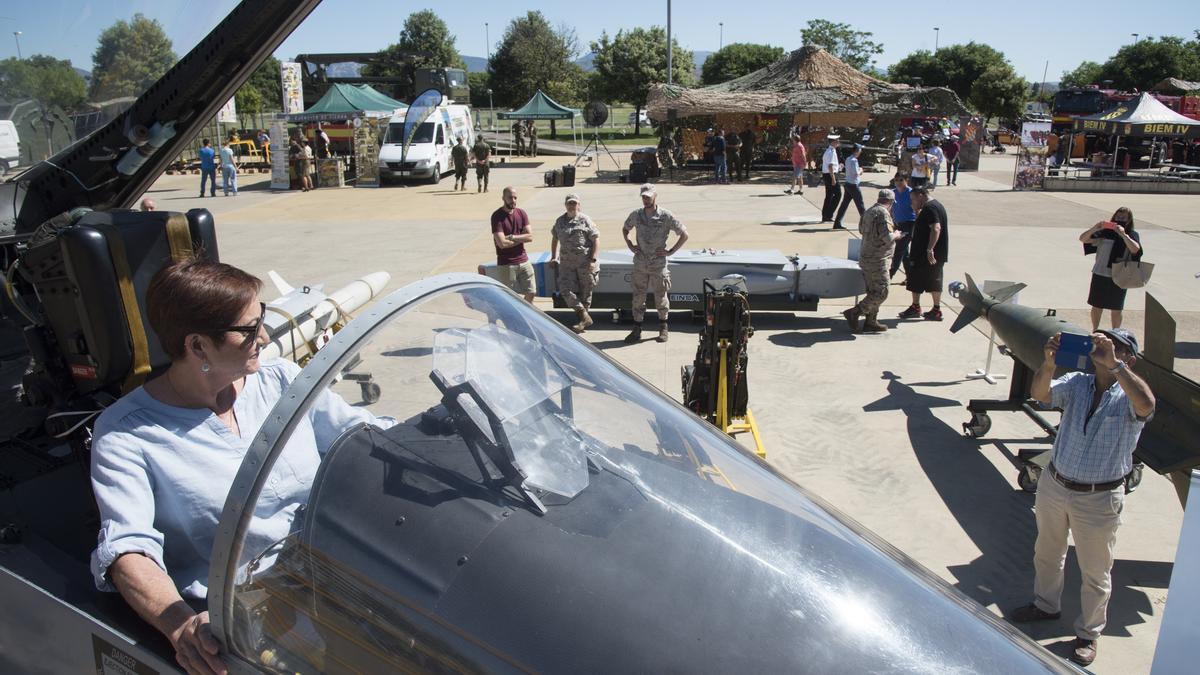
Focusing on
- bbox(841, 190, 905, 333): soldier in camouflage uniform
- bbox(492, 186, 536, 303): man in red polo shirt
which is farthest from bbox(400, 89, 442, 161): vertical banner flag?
bbox(841, 190, 905, 333): soldier in camouflage uniform

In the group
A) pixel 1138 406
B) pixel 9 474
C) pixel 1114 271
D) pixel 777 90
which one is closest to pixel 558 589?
pixel 9 474

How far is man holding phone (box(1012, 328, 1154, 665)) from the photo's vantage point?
3693mm

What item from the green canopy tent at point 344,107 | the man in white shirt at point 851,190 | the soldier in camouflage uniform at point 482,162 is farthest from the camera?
the green canopy tent at point 344,107

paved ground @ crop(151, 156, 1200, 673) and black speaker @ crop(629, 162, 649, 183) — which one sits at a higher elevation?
black speaker @ crop(629, 162, 649, 183)

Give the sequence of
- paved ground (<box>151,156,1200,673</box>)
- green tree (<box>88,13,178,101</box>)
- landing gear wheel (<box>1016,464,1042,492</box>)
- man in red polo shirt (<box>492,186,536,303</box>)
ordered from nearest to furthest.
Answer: green tree (<box>88,13,178,101</box>) < paved ground (<box>151,156,1200,673</box>) < landing gear wheel (<box>1016,464,1042,492</box>) < man in red polo shirt (<box>492,186,536,303</box>)

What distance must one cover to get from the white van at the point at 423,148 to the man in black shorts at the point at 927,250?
17.1m

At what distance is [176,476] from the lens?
1914mm

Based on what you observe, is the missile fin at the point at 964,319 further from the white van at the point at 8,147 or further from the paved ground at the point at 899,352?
the white van at the point at 8,147

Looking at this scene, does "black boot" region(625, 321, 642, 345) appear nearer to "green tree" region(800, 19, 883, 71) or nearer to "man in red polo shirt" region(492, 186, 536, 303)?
"man in red polo shirt" region(492, 186, 536, 303)

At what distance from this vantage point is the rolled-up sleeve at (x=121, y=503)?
1775 mm

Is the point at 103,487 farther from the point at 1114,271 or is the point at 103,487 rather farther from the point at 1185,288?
the point at 1185,288

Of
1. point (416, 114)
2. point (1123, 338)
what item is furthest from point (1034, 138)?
point (1123, 338)

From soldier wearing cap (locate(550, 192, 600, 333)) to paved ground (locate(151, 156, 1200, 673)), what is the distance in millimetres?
586

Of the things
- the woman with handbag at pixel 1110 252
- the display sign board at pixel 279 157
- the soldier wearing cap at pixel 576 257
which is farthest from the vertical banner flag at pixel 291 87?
the woman with handbag at pixel 1110 252
